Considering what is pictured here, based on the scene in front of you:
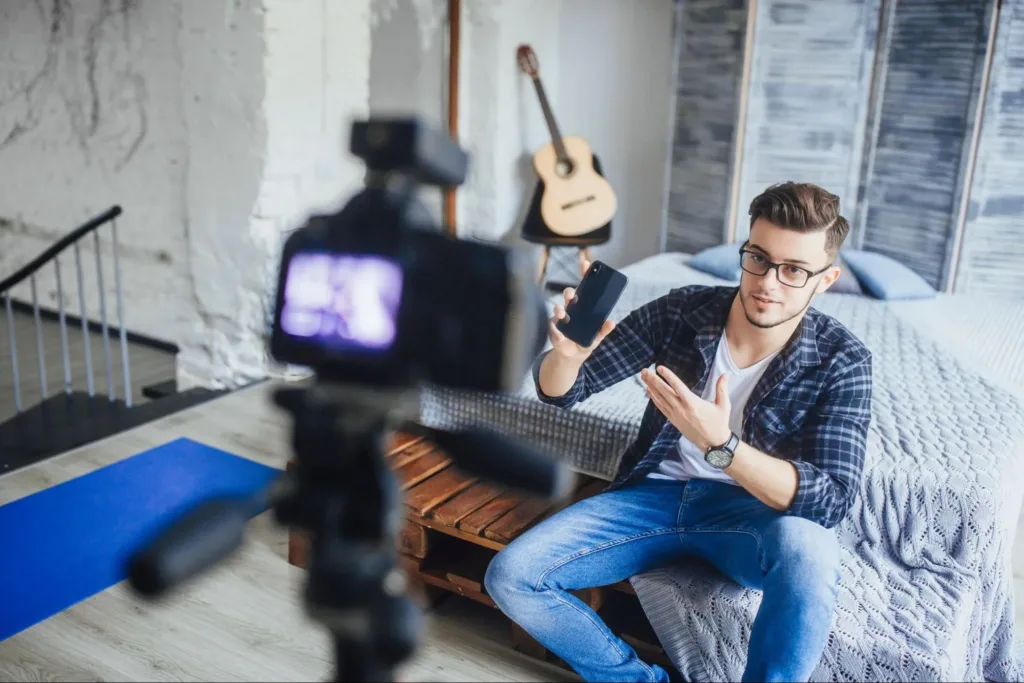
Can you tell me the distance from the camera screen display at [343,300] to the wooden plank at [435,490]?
137cm

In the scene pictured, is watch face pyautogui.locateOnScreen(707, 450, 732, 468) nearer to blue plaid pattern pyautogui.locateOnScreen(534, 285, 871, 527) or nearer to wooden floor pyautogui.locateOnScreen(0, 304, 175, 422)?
blue plaid pattern pyautogui.locateOnScreen(534, 285, 871, 527)

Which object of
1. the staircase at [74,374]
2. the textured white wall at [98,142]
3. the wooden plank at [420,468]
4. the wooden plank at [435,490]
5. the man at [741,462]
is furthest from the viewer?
the textured white wall at [98,142]

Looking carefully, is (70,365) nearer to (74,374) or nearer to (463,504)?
(74,374)

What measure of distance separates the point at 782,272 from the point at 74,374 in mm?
3305

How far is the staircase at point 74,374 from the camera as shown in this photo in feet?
9.99

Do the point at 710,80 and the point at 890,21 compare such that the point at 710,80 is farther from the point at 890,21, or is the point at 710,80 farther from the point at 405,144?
the point at 405,144

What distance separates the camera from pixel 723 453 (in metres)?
1.38

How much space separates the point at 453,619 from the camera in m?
1.99

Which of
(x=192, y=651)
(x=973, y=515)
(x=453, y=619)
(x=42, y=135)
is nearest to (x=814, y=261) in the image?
(x=973, y=515)

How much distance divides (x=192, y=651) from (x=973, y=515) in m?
1.64

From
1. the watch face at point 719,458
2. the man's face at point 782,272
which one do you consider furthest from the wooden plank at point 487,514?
the man's face at point 782,272

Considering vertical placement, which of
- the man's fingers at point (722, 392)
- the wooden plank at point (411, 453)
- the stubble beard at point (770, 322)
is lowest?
the wooden plank at point (411, 453)

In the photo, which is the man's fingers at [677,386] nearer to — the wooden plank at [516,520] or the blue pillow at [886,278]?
the wooden plank at [516,520]

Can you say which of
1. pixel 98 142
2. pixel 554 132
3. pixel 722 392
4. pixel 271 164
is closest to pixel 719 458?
pixel 722 392
